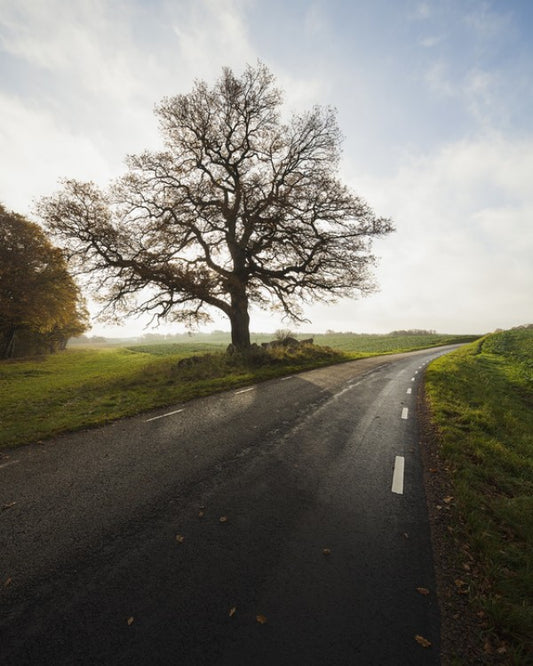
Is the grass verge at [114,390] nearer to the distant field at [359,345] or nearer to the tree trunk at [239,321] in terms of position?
the tree trunk at [239,321]

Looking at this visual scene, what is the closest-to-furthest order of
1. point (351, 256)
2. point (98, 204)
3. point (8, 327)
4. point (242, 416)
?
point (242, 416), point (98, 204), point (351, 256), point (8, 327)

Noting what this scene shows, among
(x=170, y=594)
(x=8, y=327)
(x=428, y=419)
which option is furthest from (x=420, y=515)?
(x=8, y=327)

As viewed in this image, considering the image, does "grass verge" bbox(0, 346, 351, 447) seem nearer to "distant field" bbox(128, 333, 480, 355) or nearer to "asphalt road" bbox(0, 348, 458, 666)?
"asphalt road" bbox(0, 348, 458, 666)

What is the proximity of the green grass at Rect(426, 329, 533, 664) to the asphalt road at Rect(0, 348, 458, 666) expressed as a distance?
0.61 meters

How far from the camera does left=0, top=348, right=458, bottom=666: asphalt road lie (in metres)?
2.45

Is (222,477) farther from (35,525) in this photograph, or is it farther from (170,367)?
(170,367)

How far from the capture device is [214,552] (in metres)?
3.46

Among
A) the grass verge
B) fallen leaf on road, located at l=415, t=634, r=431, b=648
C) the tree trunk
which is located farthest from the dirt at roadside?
the tree trunk

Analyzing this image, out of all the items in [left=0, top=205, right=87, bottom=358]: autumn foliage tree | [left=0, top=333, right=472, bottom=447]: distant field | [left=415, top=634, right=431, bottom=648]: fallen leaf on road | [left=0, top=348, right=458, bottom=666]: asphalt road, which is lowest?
[left=415, top=634, right=431, bottom=648]: fallen leaf on road

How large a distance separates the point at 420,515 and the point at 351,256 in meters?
16.1

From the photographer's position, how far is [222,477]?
16.8ft

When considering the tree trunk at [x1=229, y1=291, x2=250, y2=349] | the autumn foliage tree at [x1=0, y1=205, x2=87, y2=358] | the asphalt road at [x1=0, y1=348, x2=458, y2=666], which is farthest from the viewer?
the autumn foliage tree at [x1=0, y1=205, x2=87, y2=358]

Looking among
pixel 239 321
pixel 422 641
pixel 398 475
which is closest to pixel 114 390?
pixel 239 321

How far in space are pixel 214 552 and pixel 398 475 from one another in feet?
12.6
